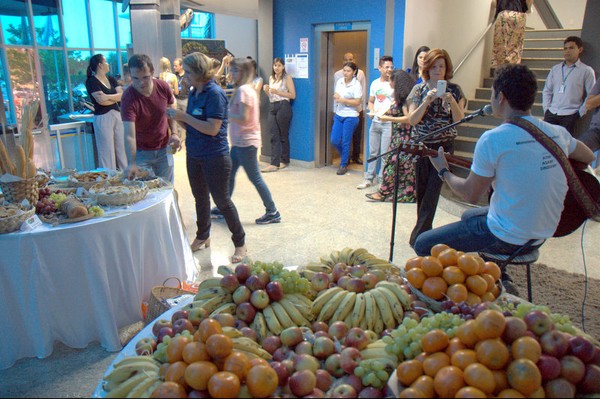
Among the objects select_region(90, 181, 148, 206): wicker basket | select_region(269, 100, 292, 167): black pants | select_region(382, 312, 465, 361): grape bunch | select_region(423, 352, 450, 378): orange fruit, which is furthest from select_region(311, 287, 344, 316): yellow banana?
select_region(269, 100, 292, 167): black pants

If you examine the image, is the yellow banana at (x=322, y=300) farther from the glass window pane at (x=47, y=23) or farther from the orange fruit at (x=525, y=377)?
the glass window pane at (x=47, y=23)

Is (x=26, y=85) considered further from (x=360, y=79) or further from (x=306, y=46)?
(x=360, y=79)

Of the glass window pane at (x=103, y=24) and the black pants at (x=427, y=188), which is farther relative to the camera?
the glass window pane at (x=103, y=24)

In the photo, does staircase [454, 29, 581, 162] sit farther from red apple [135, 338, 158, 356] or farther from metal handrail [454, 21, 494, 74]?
red apple [135, 338, 158, 356]

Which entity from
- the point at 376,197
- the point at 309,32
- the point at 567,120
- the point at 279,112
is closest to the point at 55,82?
the point at 279,112

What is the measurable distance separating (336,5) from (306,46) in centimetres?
81

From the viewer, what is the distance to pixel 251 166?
191 inches

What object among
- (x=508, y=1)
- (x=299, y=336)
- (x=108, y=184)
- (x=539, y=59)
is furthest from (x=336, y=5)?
(x=299, y=336)

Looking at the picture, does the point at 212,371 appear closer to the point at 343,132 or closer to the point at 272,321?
the point at 272,321

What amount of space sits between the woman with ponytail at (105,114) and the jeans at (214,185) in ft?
8.38

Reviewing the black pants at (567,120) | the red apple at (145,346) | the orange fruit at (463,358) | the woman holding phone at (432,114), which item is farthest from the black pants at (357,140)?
the orange fruit at (463,358)

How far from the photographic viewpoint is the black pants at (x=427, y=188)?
13.4 ft

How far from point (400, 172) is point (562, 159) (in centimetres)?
368

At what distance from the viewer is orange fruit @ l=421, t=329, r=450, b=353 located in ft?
4.67
